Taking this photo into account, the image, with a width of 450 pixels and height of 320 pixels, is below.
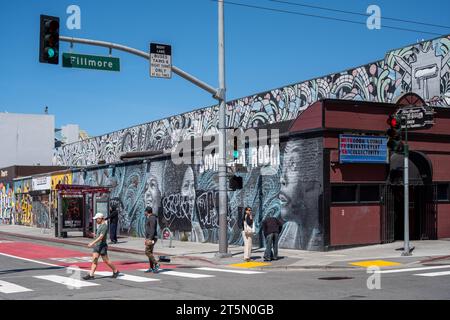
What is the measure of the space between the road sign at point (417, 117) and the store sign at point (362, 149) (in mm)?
2380

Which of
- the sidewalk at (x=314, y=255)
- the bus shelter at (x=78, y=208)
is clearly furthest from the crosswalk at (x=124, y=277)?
the bus shelter at (x=78, y=208)

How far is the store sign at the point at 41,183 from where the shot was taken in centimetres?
4901

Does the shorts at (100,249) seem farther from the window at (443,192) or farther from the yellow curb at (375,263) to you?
the window at (443,192)

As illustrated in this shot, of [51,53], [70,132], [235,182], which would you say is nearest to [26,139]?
[70,132]

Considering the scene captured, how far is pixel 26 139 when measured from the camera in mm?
75438

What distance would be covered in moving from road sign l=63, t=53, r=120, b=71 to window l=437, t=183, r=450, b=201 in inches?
571

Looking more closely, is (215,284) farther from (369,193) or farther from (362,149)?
(369,193)

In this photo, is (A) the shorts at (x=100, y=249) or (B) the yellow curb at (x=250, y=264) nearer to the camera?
(A) the shorts at (x=100, y=249)

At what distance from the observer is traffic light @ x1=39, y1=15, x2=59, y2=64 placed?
1546cm

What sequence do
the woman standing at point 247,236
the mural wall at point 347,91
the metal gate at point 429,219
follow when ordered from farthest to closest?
the mural wall at point 347,91 → the metal gate at point 429,219 → the woman standing at point 247,236

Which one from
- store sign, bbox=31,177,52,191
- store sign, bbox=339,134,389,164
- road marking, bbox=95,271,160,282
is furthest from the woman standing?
store sign, bbox=31,177,52,191

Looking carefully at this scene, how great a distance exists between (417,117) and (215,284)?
9.79m

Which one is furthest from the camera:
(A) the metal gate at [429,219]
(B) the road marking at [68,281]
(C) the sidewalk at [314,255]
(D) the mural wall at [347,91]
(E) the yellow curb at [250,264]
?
(D) the mural wall at [347,91]
